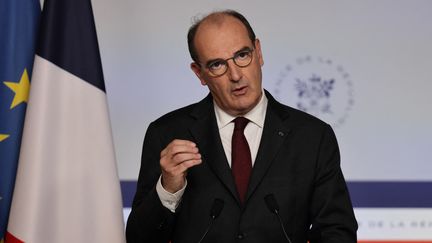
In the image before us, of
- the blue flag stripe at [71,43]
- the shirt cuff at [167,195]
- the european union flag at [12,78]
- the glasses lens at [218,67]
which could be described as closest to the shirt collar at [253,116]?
the glasses lens at [218,67]

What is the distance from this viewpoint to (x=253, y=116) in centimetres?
239

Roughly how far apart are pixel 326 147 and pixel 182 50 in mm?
1273

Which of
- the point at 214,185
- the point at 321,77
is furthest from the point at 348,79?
the point at 214,185

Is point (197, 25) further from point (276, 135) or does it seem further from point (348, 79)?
point (348, 79)

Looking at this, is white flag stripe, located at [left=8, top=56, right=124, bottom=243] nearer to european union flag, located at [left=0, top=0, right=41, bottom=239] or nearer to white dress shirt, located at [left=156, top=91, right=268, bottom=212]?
european union flag, located at [left=0, top=0, right=41, bottom=239]

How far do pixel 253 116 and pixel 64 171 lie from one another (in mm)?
686

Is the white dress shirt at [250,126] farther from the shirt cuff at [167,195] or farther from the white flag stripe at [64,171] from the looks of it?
the white flag stripe at [64,171]

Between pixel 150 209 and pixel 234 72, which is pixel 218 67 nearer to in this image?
pixel 234 72

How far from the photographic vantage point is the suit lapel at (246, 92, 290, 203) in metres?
2.22

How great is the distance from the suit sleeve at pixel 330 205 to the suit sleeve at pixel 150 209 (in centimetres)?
47

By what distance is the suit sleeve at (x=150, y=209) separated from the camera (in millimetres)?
2209

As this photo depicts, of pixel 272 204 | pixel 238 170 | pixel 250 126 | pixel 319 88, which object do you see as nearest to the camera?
pixel 272 204

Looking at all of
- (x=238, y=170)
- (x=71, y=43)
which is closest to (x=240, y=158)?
(x=238, y=170)

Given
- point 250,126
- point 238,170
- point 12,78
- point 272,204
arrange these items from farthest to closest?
point 12,78 → point 250,126 → point 238,170 → point 272,204
